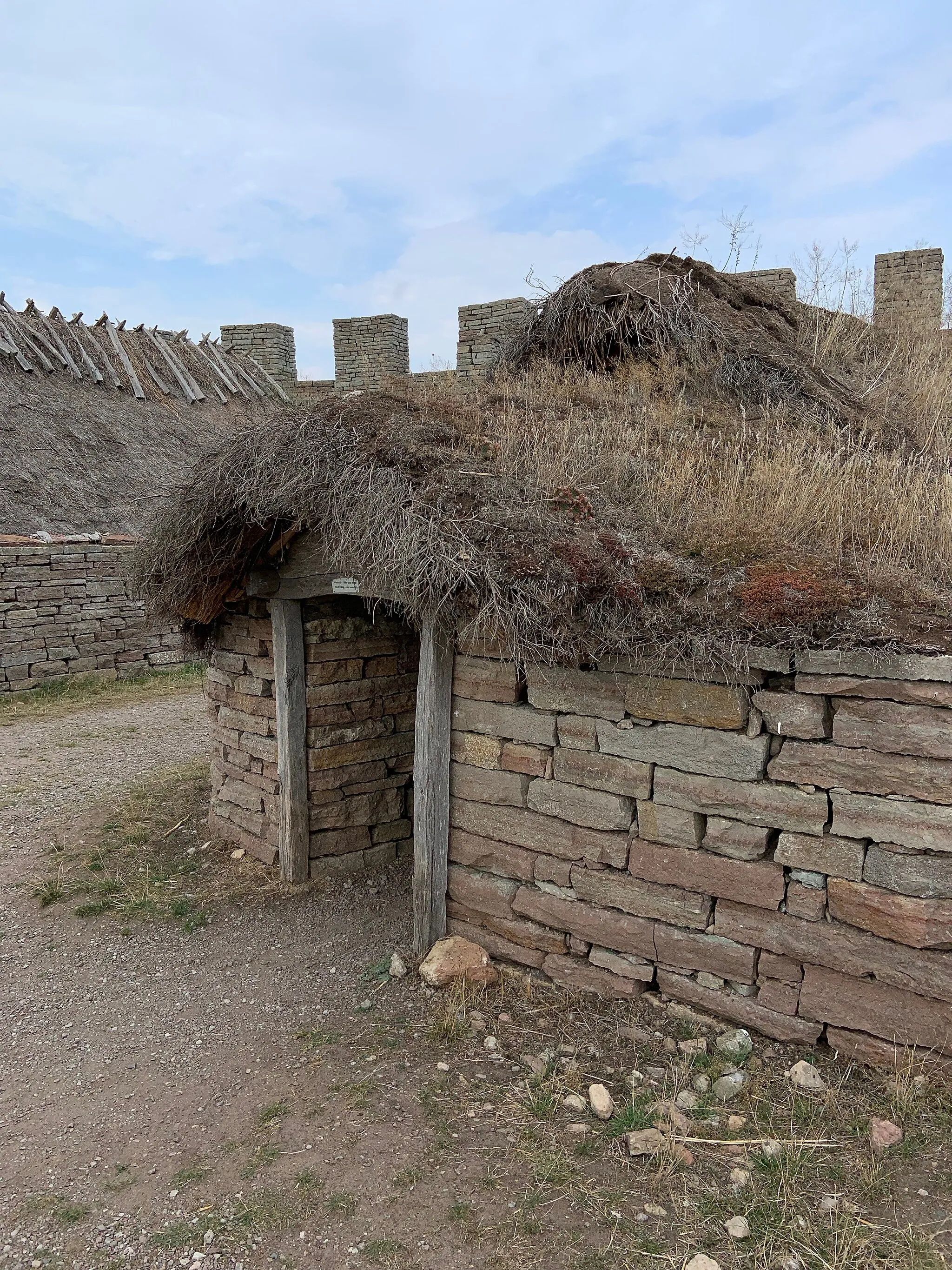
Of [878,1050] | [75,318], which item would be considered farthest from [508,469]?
[75,318]

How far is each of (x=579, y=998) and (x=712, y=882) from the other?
37.7 inches

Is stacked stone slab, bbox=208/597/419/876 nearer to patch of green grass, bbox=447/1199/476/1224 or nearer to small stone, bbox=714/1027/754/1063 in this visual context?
small stone, bbox=714/1027/754/1063

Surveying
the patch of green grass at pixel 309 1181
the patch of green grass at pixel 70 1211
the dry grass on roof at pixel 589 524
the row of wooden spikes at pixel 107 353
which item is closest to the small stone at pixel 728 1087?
the patch of green grass at pixel 309 1181

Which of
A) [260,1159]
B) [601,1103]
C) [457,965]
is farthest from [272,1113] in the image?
[601,1103]

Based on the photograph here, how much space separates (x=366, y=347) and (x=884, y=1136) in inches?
514

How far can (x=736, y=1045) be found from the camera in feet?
11.5

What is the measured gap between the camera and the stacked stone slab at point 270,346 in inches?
734

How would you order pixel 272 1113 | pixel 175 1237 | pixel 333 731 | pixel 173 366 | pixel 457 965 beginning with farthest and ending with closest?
1. pixel 173 366
2. pixel 333 731
3. pixel 457 965
4. pixel 272 1113
5. pixel 175 1237

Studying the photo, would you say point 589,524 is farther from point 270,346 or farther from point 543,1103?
point 270,346

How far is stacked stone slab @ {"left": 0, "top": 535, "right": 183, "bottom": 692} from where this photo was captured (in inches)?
443

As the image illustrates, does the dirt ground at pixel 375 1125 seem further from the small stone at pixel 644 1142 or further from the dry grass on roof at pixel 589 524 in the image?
the dry grass on roof at pixel 589 524

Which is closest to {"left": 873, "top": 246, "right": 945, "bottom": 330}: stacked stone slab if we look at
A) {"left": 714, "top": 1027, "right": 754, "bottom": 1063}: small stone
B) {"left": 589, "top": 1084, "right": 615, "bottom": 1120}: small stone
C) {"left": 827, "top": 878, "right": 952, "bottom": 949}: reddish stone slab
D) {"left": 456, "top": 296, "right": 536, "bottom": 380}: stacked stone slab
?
{"left": 456, "top": 296, "right": 536, "bottom": 380}: stacked stone slab

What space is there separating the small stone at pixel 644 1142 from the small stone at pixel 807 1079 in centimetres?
63

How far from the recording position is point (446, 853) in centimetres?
451
